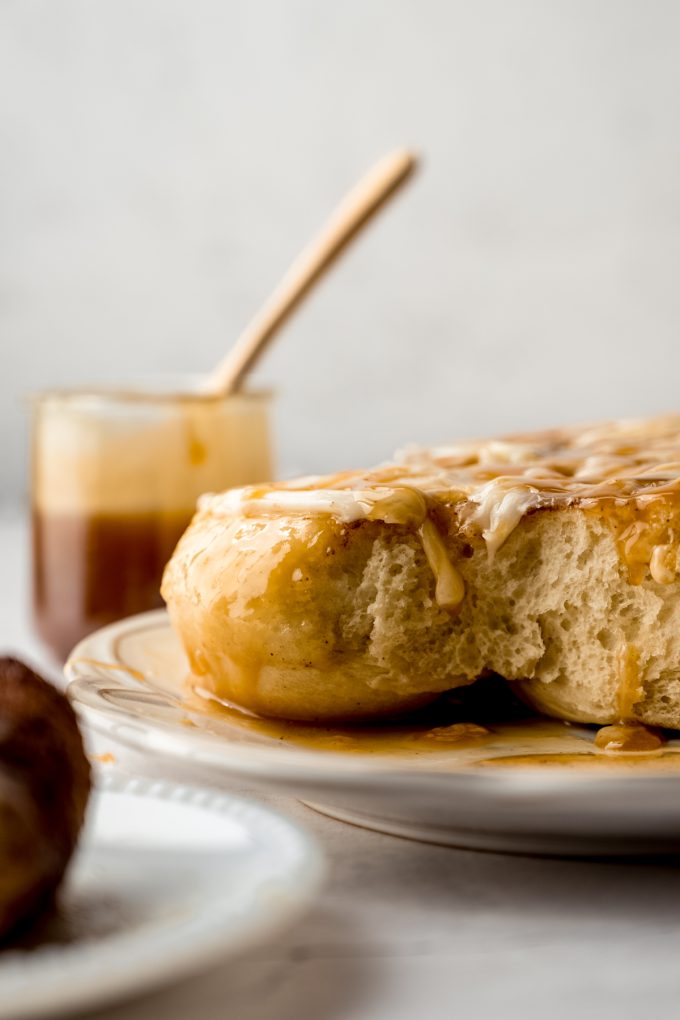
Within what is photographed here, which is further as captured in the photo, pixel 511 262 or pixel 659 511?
pixel 511 262

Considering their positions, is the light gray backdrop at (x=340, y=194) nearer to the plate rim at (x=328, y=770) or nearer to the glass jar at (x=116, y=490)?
the glass jar at (x=116, y=490)

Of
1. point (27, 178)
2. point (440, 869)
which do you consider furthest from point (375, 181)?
point (27, 178)

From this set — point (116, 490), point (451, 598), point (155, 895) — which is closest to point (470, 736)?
point (451, 598)

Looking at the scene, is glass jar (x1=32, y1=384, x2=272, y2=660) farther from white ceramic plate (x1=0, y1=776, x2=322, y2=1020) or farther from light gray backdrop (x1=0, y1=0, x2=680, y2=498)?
light gray backdrop (x1=0, y1=0, x2=680, y2=498)

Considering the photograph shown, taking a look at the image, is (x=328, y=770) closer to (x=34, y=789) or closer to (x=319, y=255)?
(x=34, y=789)

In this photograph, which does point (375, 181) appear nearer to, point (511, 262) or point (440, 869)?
point (440, 869)

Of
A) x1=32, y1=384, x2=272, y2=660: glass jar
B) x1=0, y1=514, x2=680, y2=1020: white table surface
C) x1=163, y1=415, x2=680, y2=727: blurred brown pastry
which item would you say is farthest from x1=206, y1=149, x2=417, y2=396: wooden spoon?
x1=0, y1=514, x2=680, y2=1020: white table surface

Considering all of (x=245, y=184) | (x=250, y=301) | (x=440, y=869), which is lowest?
(x=440, y=869)
